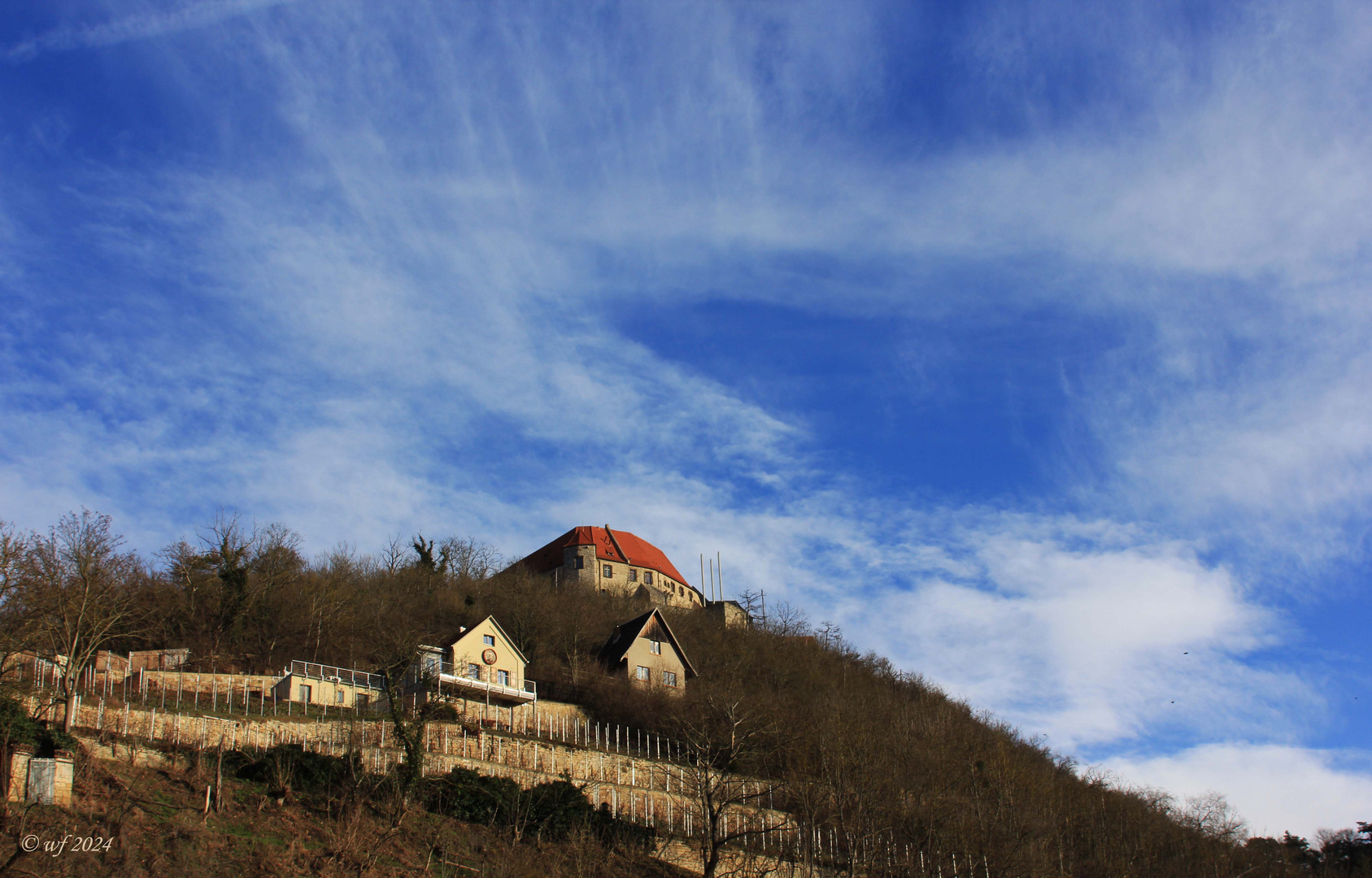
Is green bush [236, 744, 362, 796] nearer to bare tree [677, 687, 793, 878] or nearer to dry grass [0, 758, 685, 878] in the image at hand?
dry grass [0, 758, 685, 878]

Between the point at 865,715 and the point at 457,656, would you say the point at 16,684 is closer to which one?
the point at 457,656

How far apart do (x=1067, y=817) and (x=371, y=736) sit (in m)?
36.0

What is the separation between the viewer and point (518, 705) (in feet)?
153

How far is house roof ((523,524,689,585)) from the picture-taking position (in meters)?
87.9

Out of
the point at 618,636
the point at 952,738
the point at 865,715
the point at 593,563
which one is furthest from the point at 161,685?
the point at 593,563

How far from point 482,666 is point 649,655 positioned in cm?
1197

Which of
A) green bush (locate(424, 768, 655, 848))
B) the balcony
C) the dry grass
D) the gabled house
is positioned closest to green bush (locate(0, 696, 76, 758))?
the dry grass

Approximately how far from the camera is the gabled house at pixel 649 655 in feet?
181

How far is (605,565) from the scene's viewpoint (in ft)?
286

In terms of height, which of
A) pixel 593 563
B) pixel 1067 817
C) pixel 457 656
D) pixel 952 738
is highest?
pixel 593 563

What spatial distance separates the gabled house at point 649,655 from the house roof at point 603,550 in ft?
93.5

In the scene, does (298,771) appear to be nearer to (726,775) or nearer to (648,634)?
(726,775)

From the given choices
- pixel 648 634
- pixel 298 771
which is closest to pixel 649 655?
pixel 648 634

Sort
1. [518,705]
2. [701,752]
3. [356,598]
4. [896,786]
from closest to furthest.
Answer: [701,752]
[896,786]
[518,705]
[356,598]
